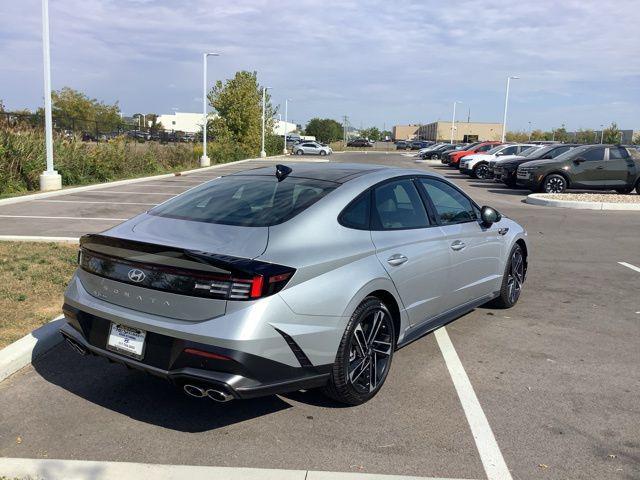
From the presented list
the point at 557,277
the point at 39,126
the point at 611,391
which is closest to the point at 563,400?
the point at 611,391

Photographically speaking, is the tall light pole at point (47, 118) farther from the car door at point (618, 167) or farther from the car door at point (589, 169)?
the car door at point (618, 167)

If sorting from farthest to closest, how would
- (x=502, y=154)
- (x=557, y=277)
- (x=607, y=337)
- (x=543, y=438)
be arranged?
1. (x=502, y=154)
2. (x=557, y=277)
3. (x=607, y=337)
4. (x=543, y=438)

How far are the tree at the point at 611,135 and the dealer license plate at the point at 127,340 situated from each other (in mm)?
77339

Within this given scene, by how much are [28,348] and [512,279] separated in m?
4.76

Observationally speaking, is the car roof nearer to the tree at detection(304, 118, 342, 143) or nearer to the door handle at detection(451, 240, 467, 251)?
the door handle at detection(451, 240, 467, 251)

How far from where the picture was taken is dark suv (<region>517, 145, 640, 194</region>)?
19250mm

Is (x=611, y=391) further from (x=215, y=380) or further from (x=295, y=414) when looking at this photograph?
(x=215, y=380)

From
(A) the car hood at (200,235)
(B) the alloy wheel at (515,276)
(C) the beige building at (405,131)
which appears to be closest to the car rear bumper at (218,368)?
(A) the car hood at (200,235)

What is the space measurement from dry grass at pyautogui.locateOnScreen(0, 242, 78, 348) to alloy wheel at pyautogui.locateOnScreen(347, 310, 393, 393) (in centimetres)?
280

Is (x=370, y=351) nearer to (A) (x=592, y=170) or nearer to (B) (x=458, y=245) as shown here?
(B) (x=458, y=245)

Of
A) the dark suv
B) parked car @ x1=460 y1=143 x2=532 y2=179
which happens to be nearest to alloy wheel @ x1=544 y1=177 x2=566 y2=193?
the dark suv

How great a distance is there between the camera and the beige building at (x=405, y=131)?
173m

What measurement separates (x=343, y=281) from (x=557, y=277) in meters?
5.27

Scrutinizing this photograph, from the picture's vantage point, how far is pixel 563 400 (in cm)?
413
